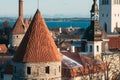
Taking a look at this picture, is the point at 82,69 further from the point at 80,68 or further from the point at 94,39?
the point at 94,39

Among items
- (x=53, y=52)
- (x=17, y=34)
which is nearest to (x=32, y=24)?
(x=53, y=52)

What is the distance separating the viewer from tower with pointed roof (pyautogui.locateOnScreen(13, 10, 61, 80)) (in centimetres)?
2744

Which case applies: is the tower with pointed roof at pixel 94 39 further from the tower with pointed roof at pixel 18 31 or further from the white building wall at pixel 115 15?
the white building wall at pixel 115 15

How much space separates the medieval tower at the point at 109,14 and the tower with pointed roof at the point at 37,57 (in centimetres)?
5797

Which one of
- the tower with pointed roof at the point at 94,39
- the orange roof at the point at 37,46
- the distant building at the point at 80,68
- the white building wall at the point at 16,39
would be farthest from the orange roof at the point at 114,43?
the orange roof at the point at 37,46

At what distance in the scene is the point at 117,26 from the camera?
90.2 m

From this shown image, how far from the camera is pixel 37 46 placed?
2784 cm

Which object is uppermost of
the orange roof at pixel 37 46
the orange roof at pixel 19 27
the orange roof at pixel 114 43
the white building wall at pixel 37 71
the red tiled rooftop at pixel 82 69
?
the orange roof at pixel 37 46

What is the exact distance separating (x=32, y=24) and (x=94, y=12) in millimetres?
27328

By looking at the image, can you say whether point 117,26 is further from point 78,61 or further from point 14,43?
point 78,61

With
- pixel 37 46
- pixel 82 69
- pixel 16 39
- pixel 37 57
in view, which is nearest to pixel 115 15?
pixel 16 39

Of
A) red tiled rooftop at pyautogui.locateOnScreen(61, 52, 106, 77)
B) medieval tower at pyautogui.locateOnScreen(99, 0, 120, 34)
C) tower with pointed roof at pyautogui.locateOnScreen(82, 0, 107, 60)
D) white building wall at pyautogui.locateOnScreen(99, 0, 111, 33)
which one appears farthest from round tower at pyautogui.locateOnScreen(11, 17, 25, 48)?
red tiled rooftop at pyautogui.locateOnScreen(61, 52, 106, 77)

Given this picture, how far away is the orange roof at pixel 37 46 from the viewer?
1091 inches

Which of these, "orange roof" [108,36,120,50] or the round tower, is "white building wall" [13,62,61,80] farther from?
the round tower
